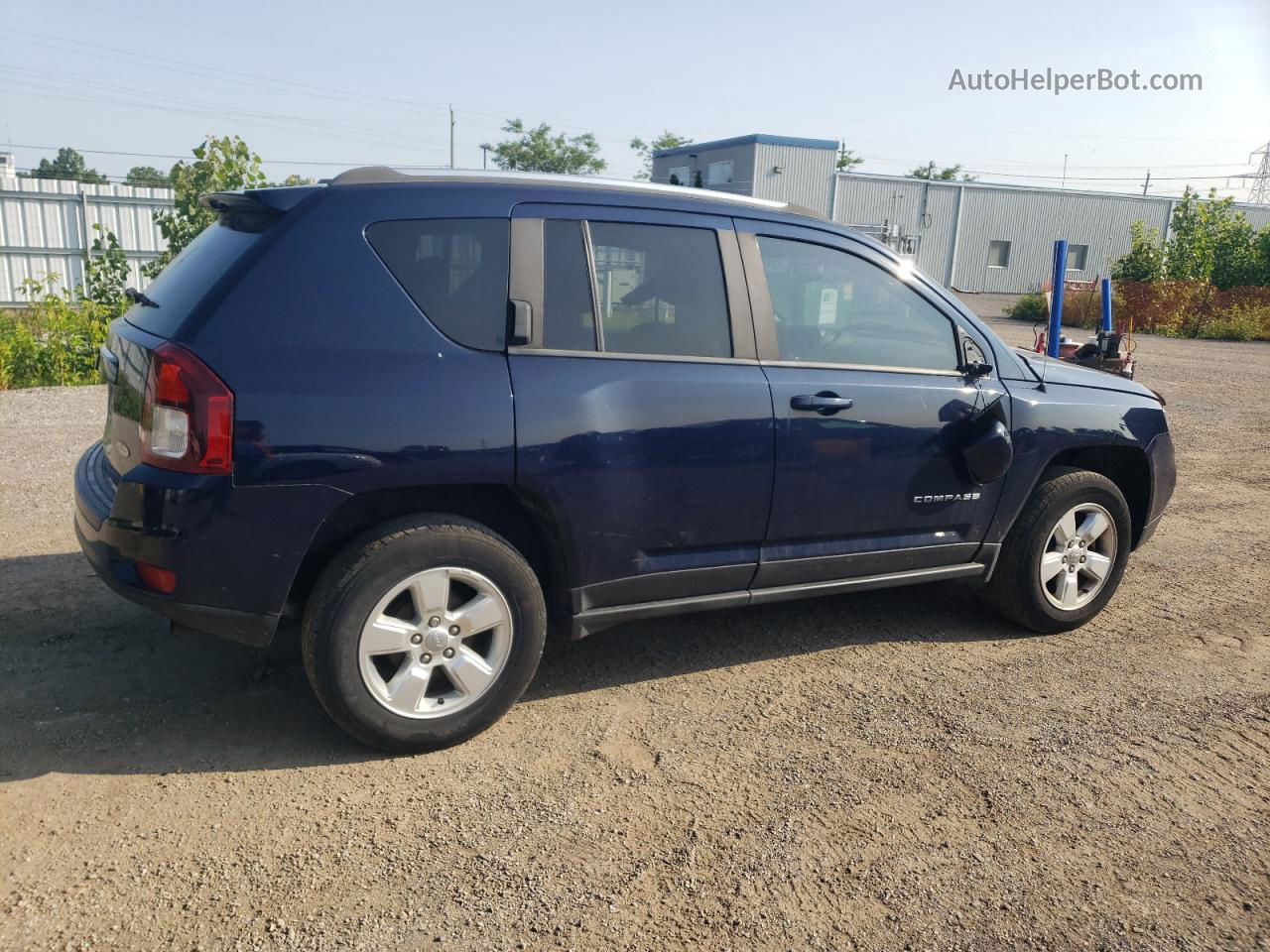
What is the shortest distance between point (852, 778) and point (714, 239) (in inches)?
83.0

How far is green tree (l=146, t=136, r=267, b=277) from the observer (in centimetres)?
1067

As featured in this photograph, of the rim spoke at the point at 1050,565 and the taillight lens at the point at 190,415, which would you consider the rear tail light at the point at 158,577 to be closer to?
the taillight lens at the point at 190,415

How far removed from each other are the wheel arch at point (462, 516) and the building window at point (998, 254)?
44193mm

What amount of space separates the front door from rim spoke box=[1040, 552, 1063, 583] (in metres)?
0.44

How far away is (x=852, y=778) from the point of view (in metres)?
3.48

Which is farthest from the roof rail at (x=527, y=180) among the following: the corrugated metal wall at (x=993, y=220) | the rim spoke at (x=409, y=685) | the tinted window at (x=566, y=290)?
the corrugated metal wall at (x=993, y=220)

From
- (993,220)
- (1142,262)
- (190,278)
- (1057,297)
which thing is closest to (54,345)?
(190,278)

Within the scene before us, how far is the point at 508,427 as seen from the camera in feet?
11.3

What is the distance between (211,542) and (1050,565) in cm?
368

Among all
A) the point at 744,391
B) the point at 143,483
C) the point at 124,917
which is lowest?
the point at 124,917

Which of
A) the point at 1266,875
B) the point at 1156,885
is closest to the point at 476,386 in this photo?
the point at 1156,885

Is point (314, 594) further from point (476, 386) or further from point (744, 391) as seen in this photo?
point (744, 391)

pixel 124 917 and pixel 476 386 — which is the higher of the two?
pixel 476 386

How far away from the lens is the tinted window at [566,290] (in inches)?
144
